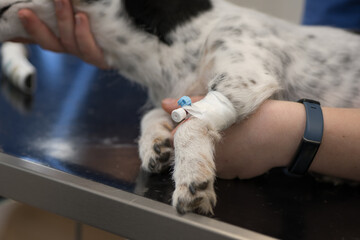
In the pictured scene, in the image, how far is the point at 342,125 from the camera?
1141 mm

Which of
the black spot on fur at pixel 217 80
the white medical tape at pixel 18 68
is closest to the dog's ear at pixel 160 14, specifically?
the black spot on fur at pixel 217 80

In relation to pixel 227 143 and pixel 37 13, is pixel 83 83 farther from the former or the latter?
pixel 227 143

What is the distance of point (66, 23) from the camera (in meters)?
1.44

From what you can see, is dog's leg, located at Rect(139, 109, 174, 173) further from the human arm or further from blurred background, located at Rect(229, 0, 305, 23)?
blurred background, located at Rect(229, 0, 305, 23)

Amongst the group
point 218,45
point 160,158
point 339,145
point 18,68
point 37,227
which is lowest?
point 37,227

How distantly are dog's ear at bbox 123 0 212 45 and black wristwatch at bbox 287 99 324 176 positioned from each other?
1.81ft

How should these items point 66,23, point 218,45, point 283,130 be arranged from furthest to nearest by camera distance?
point 66,23 → point 218,45 → point 283,130

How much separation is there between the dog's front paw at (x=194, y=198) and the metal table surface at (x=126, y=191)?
0.02 meters

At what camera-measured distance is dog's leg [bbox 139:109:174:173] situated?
3.79 feet

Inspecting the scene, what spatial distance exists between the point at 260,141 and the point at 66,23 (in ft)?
2.67

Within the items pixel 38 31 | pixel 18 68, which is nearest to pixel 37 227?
pixel 18 68

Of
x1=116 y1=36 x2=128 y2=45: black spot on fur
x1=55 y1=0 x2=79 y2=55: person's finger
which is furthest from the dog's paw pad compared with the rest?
x1=55 y1=0 x2=79 y2=55: person's finger

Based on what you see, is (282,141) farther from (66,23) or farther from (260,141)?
(66,23)

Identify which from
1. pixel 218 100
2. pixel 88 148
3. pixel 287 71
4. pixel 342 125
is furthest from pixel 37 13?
pixel 342 125
